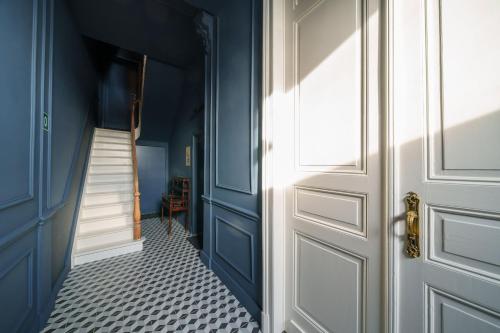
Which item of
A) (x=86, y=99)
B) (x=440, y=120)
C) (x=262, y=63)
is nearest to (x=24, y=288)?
(x=262, y=63)

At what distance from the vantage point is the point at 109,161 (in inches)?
149

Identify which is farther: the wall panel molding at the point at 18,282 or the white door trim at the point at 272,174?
the white door trim at the point at 272,174

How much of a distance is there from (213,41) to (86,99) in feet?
9.31

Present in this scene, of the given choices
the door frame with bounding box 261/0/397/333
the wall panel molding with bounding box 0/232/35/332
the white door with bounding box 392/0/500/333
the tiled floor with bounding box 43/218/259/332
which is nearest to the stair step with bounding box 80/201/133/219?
the tiled floor with bounding box 43/218/259/332

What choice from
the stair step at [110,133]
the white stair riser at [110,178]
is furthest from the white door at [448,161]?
the stair step at [110,133]

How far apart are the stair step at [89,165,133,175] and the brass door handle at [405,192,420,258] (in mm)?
4337

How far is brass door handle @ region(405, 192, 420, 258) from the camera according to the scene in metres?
0.84

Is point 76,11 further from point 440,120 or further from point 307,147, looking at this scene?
point 440,120

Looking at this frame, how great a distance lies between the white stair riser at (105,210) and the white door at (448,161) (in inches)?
153

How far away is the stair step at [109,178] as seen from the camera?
337 cm

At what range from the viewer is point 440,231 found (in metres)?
0.80

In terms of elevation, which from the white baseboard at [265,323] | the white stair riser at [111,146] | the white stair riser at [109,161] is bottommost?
the white baseboard at [265,323]

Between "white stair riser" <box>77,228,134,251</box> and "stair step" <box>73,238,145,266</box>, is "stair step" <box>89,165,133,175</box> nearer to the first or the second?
"white stair riser" <box>77,228,134,251</box>

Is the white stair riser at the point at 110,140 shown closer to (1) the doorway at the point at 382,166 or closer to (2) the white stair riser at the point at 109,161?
(2) the white stair riser at the point at 109,161
